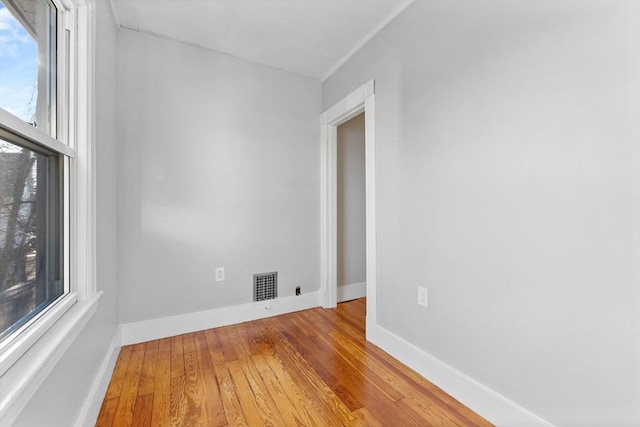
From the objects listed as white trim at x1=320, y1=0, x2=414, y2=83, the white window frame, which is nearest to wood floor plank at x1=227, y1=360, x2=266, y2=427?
the white window frame

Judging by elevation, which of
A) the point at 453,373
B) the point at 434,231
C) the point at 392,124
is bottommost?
the point at 453,373

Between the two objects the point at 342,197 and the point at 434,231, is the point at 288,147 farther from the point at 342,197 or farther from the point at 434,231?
the point at 434,231

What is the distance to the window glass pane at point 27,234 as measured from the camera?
2.63 feet

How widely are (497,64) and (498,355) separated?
1427mm

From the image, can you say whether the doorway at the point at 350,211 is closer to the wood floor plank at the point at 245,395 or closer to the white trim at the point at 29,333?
the wood floor plank at the point at 245,395

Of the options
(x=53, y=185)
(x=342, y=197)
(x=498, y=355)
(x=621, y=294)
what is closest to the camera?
A: (x=621, y=294)

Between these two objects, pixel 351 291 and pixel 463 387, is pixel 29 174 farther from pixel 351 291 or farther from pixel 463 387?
pixel 351 291

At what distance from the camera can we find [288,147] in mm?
2773

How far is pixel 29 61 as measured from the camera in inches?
37.6

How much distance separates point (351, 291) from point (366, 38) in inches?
99.4

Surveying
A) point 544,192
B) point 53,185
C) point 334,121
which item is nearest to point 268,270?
point 334,121

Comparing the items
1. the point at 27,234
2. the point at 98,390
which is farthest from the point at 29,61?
the point at 98,390

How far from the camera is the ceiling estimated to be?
6.17 ft

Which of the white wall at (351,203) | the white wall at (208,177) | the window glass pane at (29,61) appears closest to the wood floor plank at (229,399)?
the white wall at (208,177)
